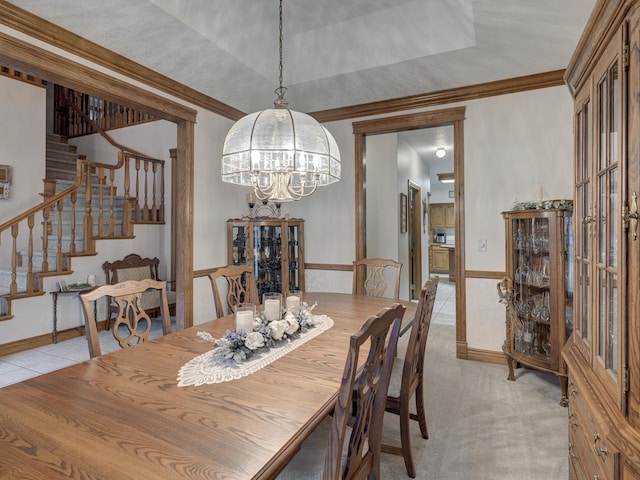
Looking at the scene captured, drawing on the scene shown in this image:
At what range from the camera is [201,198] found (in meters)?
3.71

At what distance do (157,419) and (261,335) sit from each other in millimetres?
615

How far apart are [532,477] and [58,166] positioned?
23.2 ft

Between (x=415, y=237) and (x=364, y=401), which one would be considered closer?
(x=364, y=401)

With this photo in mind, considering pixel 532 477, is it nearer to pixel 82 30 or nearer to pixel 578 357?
pixel 578 357

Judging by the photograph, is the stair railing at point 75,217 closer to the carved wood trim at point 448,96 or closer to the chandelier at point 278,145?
the carved wood trim at point 448,96

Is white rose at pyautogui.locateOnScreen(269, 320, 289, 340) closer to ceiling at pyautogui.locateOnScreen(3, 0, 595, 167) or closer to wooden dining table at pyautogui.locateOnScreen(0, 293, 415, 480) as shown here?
wooden dining table at pyautogui.locateOnScreen(0, 293, 415, 480)

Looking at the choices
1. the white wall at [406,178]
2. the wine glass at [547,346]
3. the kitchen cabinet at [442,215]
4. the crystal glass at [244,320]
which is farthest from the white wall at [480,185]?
the kitchen cabinet at [442,215]

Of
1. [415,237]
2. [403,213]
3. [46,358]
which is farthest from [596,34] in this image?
[415,237]

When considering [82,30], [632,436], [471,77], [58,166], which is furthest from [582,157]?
[58,166]

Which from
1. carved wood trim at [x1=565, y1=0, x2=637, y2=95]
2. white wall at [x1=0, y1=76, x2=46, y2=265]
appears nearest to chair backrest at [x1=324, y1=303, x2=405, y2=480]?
carved wood trim at [x1=565, y1=0, x2=637, y2=95]

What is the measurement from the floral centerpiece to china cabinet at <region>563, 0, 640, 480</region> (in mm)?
1237

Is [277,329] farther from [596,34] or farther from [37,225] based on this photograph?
[37,225]

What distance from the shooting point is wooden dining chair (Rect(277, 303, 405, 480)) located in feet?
3.30

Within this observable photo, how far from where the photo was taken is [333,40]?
11.1ft
